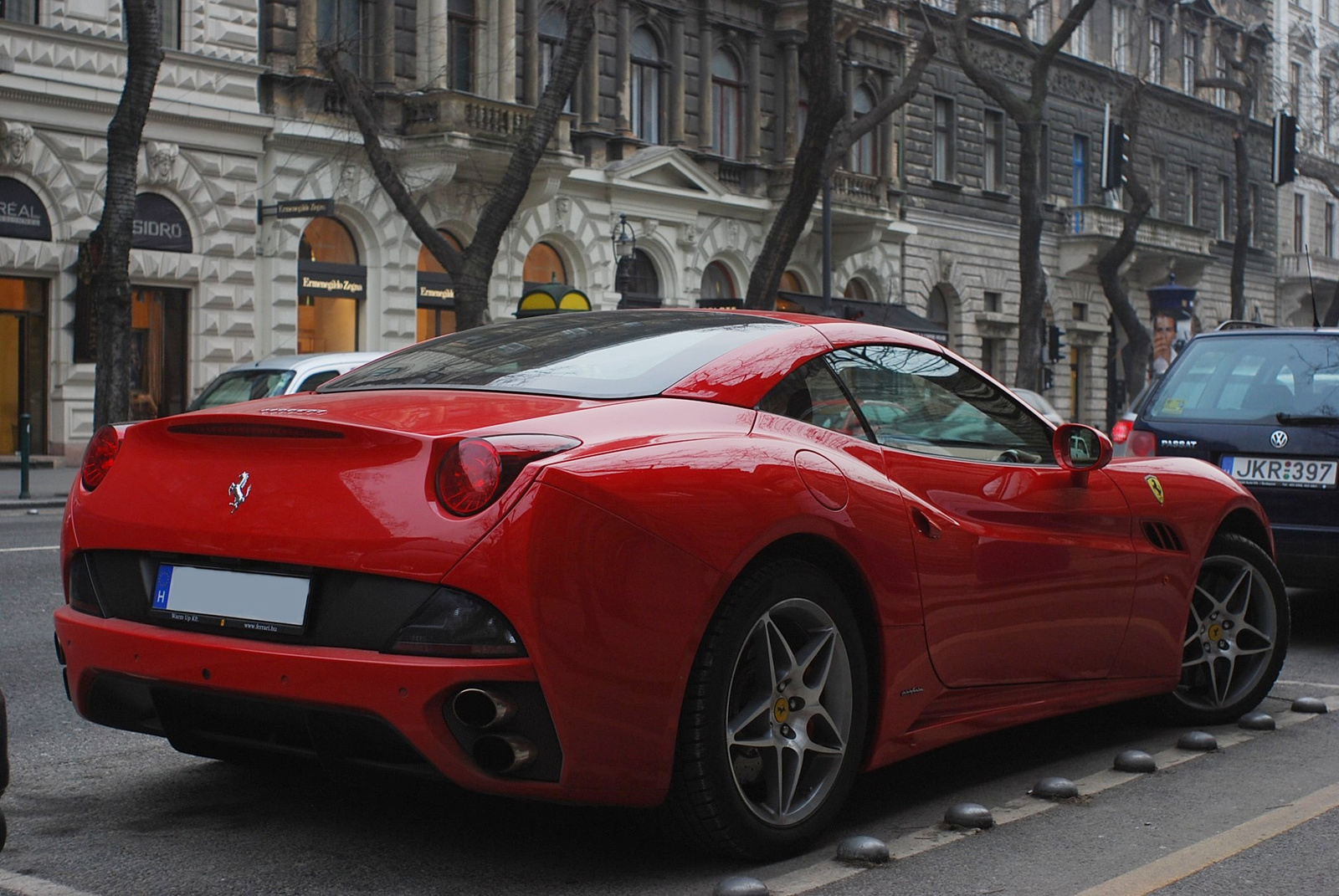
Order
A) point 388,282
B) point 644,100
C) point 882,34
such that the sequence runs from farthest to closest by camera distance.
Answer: point 882,34
point 644,100
point 388,282

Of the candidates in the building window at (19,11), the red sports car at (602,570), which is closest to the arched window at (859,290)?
the building window at (19,11)

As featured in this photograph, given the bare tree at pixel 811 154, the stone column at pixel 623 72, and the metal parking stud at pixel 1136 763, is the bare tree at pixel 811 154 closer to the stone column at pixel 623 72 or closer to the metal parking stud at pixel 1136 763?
the stone column at pixel 623 72

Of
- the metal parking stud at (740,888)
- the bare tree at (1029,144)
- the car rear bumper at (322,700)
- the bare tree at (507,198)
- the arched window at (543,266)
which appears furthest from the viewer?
the arched window at (543,266)

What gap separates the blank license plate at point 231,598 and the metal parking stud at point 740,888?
1.07 m

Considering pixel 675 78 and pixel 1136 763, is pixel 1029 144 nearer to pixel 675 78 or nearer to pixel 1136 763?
pixel 675 78

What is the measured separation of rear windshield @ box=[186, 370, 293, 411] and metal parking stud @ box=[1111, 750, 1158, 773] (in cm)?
1030

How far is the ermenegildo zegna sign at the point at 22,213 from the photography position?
2255cm

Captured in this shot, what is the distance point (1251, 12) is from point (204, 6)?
43920 mm

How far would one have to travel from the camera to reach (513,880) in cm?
379

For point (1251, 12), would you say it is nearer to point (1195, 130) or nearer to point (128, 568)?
point (1195, 130)

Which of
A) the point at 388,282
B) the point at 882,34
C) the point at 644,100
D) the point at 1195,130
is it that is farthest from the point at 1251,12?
the point at 388,282

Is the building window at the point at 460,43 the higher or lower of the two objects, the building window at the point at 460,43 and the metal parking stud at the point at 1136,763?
the higher

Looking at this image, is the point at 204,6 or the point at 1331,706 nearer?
the point at 1331,706

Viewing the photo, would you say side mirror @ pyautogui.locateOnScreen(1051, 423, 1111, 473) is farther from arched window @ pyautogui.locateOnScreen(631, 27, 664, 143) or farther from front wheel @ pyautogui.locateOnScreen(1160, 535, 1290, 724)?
arched window @ pyautogui.locateOnScreen(631, 27, 664, 143)
